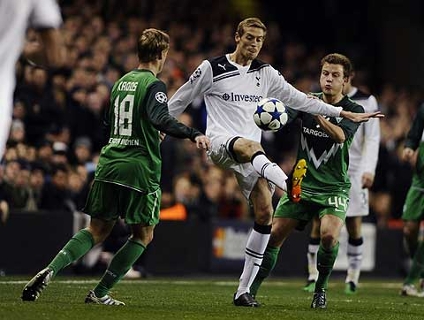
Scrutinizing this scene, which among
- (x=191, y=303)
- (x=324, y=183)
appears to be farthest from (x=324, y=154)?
(x=191, y=303)

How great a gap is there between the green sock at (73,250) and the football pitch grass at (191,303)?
1.13 ft

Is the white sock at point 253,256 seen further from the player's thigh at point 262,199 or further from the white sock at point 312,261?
Answer: the white sock at point 312,261

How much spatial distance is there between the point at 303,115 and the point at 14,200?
587 cm

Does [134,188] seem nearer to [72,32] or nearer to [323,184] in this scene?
[323,184]

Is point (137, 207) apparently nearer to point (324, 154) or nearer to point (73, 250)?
point (73, 250)

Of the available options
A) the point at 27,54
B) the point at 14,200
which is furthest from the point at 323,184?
the point at 14,200

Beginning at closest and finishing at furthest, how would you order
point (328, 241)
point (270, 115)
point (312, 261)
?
point (270, 115)
point (328, 241)
point (312, 261)

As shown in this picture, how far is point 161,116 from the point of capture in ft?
29.8

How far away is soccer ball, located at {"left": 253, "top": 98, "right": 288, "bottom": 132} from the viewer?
9664mm

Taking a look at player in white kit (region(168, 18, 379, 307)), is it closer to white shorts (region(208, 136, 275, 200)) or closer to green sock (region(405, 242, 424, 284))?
white shorts (region(208, 136, 275, 200))

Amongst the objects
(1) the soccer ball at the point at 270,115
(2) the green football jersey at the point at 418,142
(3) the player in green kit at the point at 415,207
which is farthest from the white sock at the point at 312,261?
(1) the soccer ball at the point at 270,115

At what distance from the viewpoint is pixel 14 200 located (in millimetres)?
15391

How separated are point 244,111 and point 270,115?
1.53 feet

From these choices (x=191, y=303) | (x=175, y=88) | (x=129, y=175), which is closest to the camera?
(x=129, y=175)
